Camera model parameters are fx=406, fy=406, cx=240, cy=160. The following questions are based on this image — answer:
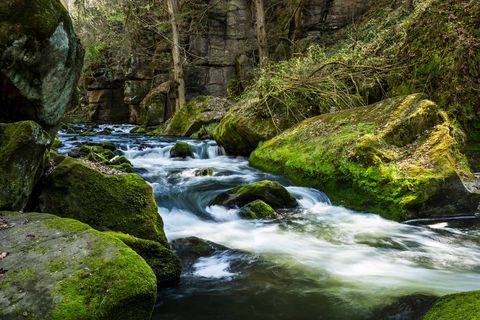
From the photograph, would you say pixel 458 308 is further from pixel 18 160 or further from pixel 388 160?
pixel 388 160

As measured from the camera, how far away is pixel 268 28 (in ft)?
76.4

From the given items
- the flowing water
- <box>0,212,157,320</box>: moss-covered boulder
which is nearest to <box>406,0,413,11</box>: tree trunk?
the flowing water

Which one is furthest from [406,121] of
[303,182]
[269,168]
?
[269,168]

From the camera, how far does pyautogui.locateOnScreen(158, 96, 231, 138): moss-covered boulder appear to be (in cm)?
1661

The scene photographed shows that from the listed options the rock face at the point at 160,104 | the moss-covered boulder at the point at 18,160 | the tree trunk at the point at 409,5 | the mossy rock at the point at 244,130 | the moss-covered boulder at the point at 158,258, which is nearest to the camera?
the moss-covered boulder at the point at 18,160

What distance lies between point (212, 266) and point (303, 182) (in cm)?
379

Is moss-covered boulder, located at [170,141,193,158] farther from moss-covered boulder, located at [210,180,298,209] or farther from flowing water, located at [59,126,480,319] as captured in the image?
moss-covered boulder, located at [210,180,298,209]

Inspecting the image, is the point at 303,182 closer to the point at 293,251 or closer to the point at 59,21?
the point at 293,251

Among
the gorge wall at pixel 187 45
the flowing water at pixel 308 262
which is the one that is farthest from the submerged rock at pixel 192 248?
the gorge wall at pixel 187 45

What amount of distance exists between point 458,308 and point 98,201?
387cm

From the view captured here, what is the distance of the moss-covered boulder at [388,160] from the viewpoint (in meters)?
6.66

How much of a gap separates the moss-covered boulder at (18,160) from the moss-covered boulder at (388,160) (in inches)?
205

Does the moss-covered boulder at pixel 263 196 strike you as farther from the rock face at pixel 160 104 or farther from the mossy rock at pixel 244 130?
the rock face at pixel 160 104

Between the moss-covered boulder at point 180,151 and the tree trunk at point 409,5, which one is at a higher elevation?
the tree trunk at point 409,5
